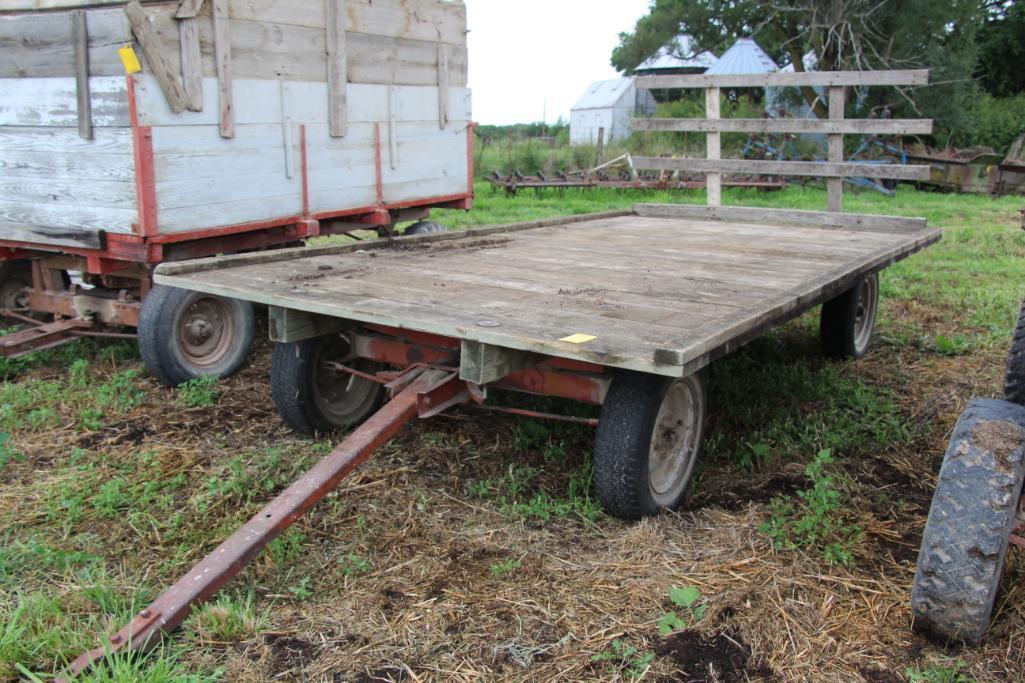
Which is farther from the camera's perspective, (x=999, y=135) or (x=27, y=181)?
(x=999, y=135)

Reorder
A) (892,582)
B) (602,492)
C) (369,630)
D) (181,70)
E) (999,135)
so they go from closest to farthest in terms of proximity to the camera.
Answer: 1. (369,630)
2. (892,582)
3. (602,492)
4. (181,70)
5. (999,135)

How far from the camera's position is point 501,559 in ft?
11.0

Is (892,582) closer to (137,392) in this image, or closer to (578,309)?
(578,309)

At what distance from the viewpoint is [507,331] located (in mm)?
3158

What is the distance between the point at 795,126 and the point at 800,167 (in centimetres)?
63

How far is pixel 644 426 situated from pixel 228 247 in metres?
3.50

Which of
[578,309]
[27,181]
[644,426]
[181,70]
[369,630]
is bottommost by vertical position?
[369,630]

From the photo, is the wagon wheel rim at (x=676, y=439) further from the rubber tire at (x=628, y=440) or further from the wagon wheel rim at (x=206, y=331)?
the wagon wheel rim at (x=206, y=331)

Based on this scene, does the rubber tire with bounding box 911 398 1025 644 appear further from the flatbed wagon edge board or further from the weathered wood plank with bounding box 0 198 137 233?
the weathered wood plank with bounding box 0 198 137 233

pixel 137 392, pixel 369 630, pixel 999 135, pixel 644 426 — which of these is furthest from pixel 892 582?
pixel 999 135

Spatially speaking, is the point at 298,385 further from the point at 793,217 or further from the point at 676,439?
the point at 793,217

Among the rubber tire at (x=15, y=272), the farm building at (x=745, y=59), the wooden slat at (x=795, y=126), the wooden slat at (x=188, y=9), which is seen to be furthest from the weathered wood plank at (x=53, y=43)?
the farm building at (x=745, y=59)

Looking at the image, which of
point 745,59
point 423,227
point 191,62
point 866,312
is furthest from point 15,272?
point 745,59

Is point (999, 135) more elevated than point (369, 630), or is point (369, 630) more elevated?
point (999, 135)
